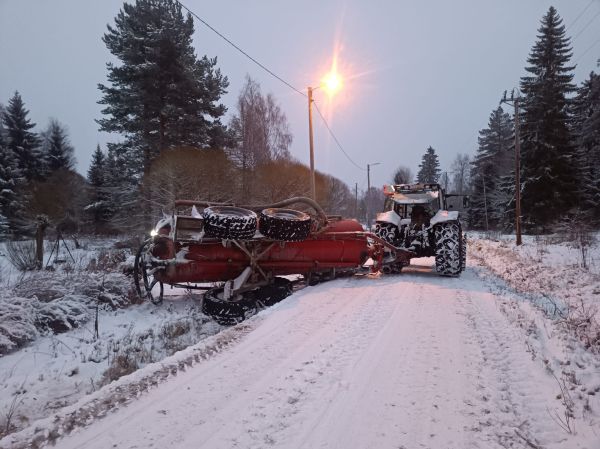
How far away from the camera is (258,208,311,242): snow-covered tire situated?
255 inches

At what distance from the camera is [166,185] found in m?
17.0

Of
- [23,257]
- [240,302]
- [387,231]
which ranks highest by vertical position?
[387,231]

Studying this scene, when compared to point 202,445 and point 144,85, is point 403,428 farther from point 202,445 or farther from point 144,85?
point 144,85

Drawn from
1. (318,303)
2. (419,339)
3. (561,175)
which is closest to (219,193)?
(318,303)

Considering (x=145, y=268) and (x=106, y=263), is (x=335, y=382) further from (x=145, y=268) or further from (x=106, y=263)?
(x=106, y=263)

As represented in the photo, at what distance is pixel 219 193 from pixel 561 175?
2241 cm

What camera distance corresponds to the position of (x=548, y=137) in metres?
25.0

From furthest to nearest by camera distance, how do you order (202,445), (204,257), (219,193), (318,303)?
(219,193), (204,257), (318,303), (202,445)

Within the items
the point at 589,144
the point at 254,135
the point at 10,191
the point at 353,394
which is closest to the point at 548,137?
the point at 589,144

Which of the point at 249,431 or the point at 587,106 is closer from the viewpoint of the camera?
the point at 249,431

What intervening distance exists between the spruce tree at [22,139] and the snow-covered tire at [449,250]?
36430mm

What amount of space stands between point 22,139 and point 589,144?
49.1 metres

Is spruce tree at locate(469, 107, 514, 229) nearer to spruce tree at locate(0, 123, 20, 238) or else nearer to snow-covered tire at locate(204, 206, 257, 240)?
snow-covered tire at locate(204, 206, 257, 240)

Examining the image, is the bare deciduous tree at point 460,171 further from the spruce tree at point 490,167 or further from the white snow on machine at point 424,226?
the white snow on machine at point 424,226
